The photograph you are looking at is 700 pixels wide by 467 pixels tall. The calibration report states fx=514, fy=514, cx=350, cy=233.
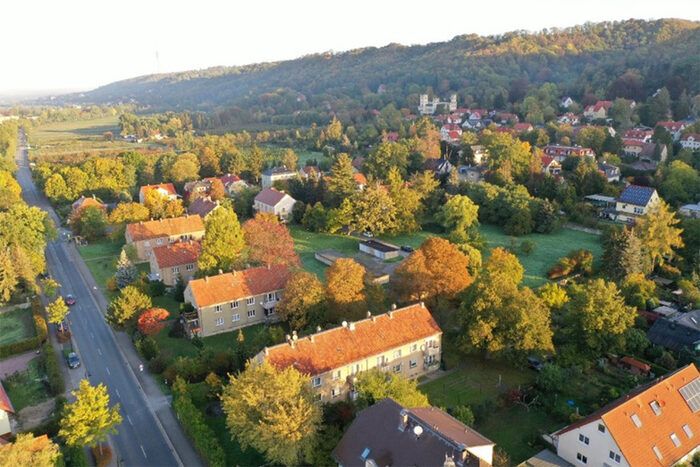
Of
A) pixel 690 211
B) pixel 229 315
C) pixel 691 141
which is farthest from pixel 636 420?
pixel 691 141

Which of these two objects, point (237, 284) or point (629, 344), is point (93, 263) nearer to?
point (237, 284)

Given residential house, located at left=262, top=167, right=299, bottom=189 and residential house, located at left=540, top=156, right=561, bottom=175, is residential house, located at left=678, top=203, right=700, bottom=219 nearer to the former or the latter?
residential house, located at left=540, top=156, right=561, bottom=175

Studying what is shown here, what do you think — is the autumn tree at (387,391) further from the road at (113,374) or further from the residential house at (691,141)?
the residential house at (691,141)

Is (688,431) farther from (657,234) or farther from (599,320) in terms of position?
(657,234)

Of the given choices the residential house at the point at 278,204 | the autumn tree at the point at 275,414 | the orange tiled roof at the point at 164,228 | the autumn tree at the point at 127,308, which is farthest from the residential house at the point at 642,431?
the residential house at the point at 278,204

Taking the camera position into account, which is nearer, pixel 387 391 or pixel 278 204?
pixel 387 391

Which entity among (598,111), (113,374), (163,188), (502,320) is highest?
(598,111)

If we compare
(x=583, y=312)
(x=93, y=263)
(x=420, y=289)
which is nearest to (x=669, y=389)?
(x=583, y=312)
